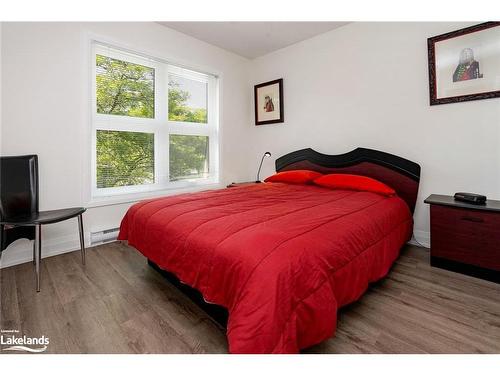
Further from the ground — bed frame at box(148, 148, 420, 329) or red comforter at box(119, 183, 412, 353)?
bed frame at box(148, 148, 420, 329)

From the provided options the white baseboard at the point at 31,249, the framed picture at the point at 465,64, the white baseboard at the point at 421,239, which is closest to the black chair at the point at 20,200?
the white baseboard at the point at 31,249

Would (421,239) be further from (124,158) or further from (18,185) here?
(18,185)

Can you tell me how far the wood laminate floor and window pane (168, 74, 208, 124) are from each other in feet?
7.22

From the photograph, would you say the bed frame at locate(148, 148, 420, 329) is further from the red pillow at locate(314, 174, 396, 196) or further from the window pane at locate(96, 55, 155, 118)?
the window pane at locate(96, 55, 155, 118)

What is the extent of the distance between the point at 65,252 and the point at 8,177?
88 cm

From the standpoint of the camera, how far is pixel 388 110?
2918 millimetres

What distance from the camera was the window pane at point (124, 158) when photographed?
114 inches

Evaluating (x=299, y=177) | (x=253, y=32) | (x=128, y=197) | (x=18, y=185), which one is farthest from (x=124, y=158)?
(x=253, y=32)

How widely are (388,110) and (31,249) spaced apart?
3946 mm

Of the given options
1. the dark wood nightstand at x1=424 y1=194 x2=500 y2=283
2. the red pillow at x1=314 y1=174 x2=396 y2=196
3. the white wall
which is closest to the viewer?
the dark wood nightstand at x1=424 y1=194 x2=500 y2=283

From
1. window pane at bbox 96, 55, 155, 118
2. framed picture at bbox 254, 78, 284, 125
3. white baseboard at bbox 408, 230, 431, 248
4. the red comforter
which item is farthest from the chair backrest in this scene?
white baseboard at bbox 408, 230, 431, 248

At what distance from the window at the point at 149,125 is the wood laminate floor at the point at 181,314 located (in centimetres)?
128

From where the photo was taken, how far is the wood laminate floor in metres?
1.33
